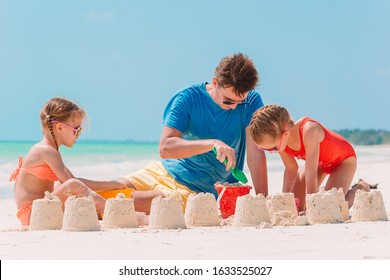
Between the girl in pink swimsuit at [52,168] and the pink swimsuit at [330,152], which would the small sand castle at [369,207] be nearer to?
the pink swimsuit at [330,152]

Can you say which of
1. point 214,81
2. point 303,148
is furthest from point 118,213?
point 303,148

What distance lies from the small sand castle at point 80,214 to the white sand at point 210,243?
0.24 feet

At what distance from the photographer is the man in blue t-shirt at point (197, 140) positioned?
6.30 m

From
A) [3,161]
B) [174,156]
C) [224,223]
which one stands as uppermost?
[174,156]

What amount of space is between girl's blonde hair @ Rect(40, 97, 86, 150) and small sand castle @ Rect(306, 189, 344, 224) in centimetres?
211

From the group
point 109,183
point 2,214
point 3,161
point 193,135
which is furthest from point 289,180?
point 3,161

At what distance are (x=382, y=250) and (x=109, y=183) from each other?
9.07ft

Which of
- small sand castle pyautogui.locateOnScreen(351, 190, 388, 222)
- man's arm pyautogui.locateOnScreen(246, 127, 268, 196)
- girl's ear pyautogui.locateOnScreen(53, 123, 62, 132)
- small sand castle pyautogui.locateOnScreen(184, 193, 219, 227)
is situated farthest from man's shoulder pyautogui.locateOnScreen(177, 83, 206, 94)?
small sand castle pyautogui.locateOnScreen(351, 190, 388, 222)

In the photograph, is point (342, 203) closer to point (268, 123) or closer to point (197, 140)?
point (268, 123)

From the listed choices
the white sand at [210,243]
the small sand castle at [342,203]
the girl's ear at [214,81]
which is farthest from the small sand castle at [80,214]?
the small sand castle at [342,203]

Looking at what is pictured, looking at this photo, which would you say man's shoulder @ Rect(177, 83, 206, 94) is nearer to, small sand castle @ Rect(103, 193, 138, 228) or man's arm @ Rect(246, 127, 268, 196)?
man's arm @ Rect(246, 127, 268, 196)

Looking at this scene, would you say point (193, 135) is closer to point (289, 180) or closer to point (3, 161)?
point (289, 180)

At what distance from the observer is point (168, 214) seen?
17.7ft

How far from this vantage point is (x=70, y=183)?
18.6 feet
